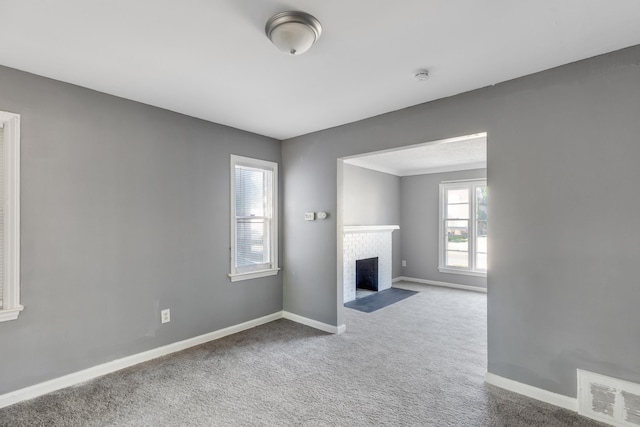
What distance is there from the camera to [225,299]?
11.9 ft

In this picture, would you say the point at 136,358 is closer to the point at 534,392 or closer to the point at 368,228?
the point at 534,392

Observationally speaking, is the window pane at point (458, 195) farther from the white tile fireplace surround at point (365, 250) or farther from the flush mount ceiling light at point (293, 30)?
the flush mount ceiling light at point (293, 30)

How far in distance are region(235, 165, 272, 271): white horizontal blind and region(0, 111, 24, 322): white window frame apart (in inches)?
75.6

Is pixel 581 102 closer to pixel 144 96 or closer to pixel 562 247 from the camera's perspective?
pixel 562 247

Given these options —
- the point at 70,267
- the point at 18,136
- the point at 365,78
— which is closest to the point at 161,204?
the point at 70,267

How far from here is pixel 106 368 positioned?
270 centimetres

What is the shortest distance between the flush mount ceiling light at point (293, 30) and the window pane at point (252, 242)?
7.94 ft

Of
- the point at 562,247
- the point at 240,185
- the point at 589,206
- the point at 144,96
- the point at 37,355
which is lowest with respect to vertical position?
the point at 37,355

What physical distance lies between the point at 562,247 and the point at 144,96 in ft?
11.9

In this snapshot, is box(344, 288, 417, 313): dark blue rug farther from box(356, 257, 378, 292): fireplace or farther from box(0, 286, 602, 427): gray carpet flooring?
box(0, 286, 602, 427): gray carpet flooring

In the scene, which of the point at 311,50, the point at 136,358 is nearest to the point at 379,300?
the point at 136,358

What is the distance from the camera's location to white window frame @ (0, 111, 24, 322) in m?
2.26

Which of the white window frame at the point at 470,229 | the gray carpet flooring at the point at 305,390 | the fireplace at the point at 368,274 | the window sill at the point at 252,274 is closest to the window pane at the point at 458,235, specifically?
the white window frame at the point at 470,229

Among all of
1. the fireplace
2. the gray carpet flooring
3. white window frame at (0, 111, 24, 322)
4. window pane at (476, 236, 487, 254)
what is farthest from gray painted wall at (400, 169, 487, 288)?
white window frame at (0, 111, 24, 322)
